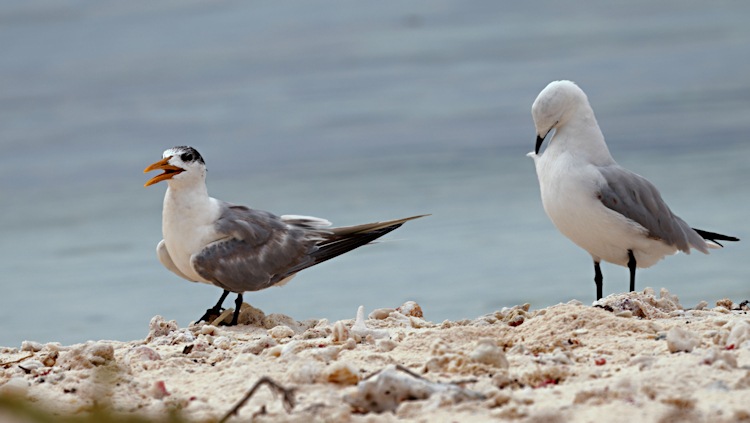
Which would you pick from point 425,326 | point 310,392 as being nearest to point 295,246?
point 425,326

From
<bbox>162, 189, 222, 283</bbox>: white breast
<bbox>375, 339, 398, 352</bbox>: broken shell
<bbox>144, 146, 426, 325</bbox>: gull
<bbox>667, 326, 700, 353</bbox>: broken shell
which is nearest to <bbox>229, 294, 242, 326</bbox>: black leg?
<bbox>144, 146, 426, 325</bbox>: gull

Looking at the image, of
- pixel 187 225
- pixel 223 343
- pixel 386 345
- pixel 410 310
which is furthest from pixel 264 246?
pixel 386 345

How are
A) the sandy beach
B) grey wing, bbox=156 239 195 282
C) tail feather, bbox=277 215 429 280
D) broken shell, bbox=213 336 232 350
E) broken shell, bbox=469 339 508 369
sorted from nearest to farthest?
the sandy beach < broken shell, bbox=469 339 508 369 < broken shell, bbox=213 336 232 350 < grey wing, bbox=156 239 195 282 < tail feather, bbox=277 215 429 280

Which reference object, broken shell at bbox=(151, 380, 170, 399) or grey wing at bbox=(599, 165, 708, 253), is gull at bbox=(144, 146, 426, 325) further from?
broken shell at bbox=(151, 380, 170, 399)

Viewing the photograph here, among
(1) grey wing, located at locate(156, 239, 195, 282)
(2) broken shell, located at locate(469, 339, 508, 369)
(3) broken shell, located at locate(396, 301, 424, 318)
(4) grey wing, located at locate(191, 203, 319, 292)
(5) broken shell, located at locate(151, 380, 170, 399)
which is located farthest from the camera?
(1) grey wing, located at locate(156, 239, 195, 282)

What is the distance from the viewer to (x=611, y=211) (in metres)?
6.50

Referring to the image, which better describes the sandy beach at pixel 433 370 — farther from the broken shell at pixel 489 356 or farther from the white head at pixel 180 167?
the white head at pixel 180 167

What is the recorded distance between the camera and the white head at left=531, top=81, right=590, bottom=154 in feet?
22.3

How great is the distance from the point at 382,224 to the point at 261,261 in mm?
892

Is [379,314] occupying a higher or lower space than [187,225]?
lower

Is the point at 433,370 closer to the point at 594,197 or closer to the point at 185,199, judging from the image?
the point at 594,197

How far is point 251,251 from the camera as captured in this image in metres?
6.88

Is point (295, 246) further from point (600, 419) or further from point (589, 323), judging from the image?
point (600, 419)

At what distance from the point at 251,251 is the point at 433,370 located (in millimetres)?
2958
